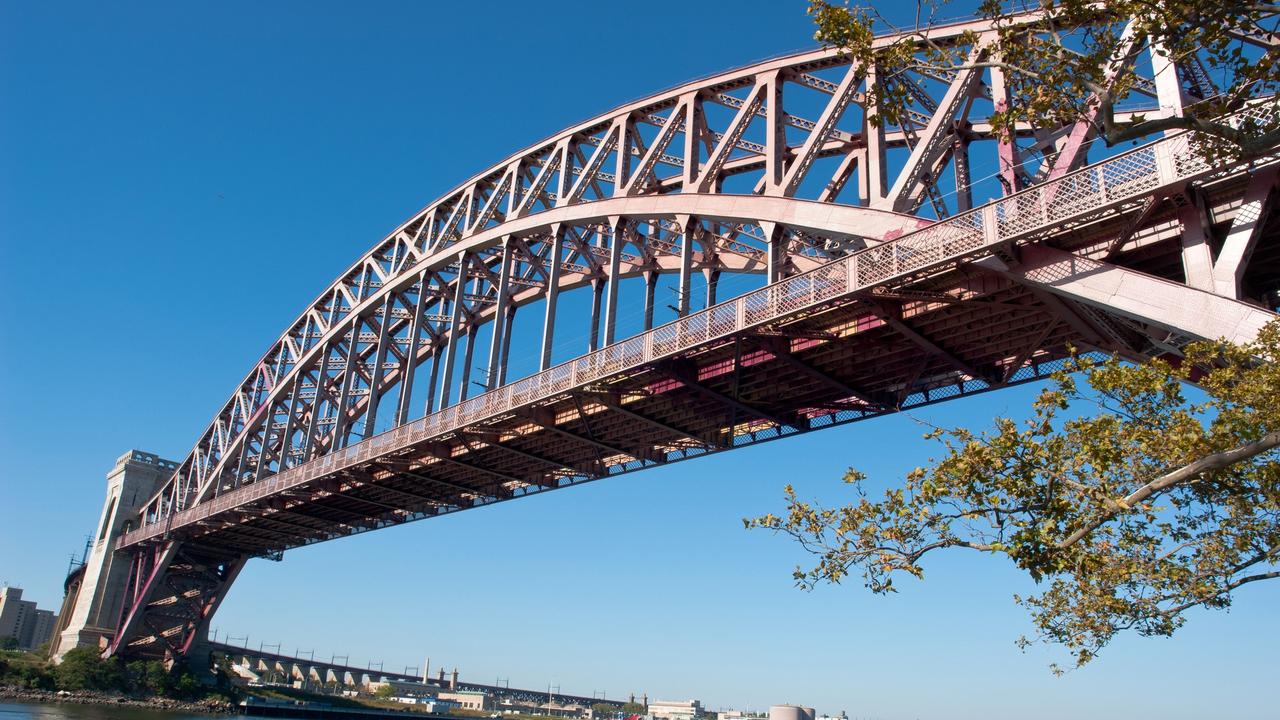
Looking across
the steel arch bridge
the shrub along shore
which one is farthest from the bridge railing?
the shrub along shore

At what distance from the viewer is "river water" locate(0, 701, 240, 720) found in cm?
4953

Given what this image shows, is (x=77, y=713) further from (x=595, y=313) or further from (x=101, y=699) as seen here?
(x=595, y=313)

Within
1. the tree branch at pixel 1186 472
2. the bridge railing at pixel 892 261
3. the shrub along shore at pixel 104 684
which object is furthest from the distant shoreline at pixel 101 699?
the tree branch at pixel 1186 472

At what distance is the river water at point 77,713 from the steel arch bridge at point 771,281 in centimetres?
1259

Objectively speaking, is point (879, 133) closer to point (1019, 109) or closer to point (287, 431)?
point (1019, 109)

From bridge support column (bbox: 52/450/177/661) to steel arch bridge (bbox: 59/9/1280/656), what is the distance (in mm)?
21768

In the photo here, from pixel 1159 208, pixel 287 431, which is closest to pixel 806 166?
pixel 1159 208

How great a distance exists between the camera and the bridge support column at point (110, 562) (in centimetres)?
6746

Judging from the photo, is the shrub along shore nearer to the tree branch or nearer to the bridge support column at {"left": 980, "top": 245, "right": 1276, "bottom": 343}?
the bridge support column at {"left": 980, "top": 245, "right": 1276, "bottom": 343}

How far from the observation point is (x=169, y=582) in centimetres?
6731

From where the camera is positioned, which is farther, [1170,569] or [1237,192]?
[1237,192]

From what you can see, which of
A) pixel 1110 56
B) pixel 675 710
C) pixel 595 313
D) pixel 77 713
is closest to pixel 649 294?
pixel 595 313

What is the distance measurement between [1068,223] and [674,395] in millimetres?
13558

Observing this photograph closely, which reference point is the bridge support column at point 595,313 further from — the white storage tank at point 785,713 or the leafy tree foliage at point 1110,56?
the white storage tank at point 785,713
